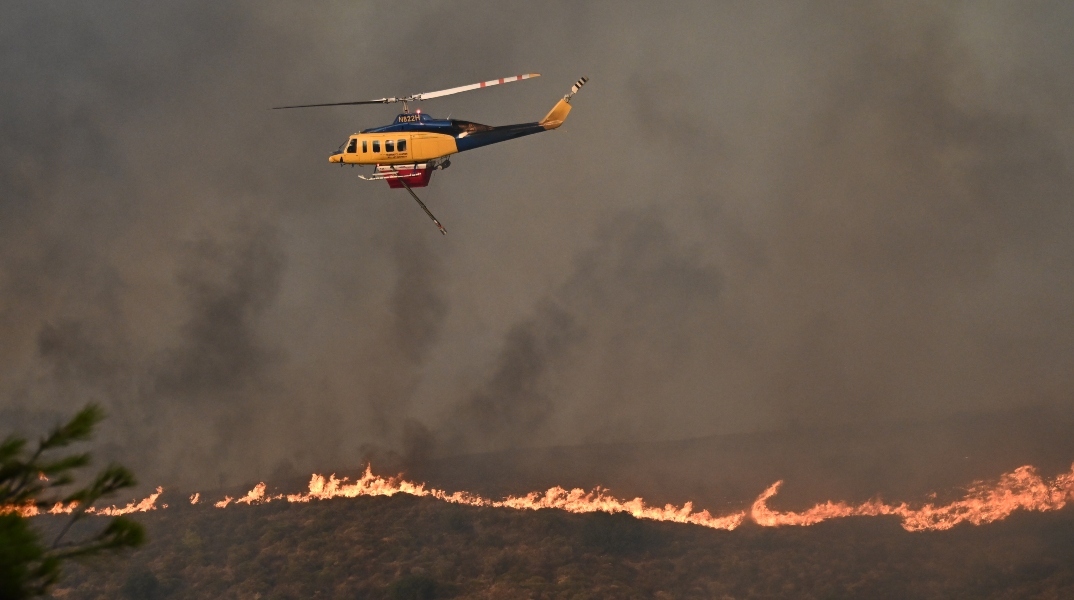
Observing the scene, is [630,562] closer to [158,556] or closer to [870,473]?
[870,473]

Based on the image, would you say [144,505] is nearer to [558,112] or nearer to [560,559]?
[560,559]

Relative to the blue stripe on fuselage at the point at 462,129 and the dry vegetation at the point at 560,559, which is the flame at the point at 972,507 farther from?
the blue stripe on fuselage at the point at 462,129

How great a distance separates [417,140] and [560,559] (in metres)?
50.7

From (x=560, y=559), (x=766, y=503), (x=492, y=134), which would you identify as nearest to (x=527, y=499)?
(x=560, y=559)

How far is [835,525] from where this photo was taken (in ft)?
339

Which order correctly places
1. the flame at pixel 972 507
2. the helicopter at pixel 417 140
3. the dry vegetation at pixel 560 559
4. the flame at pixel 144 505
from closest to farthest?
1. the helicopter at pixel 417 140
2. the dry vegetation at pixel 560 559
3. the flame at pixel 972 507
4. the flame at pixel 144 505

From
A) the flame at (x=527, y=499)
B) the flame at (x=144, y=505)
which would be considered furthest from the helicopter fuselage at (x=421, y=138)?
the flame at (x=144, y=505)

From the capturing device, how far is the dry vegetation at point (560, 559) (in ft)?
299

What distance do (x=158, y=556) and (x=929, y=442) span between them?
76.0m

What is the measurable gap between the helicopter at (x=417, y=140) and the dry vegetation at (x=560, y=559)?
40792 mm

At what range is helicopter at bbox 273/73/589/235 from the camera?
5922cm

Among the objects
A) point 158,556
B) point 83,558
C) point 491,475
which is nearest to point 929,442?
point 491,475

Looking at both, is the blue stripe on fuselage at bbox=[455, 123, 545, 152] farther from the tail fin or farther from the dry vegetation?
the dry vegetation

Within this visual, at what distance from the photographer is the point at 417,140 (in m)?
59.2
